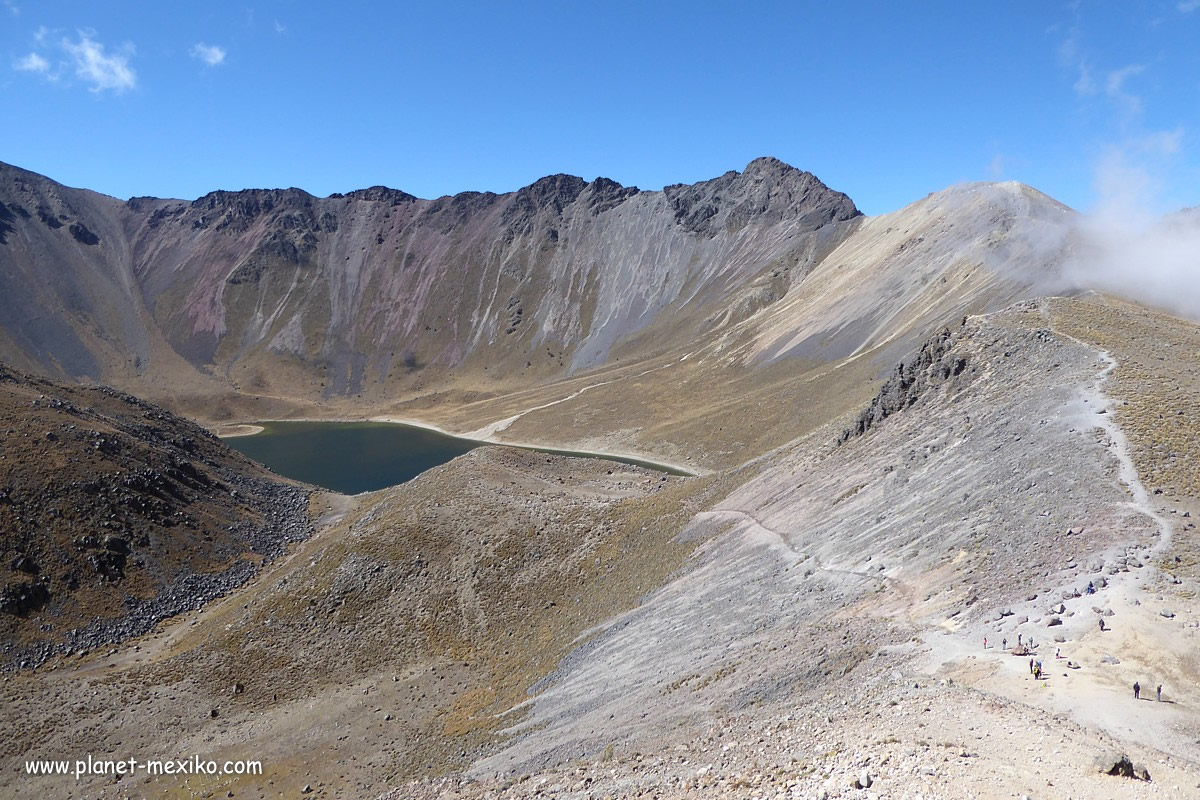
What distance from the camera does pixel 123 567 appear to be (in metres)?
46.2

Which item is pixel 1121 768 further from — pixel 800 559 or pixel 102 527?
pixel 102 527

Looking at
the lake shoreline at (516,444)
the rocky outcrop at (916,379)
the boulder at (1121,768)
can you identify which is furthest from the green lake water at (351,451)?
the boulder at (1121,768)

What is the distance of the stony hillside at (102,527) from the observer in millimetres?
41719

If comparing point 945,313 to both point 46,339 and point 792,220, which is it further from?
point 46,339

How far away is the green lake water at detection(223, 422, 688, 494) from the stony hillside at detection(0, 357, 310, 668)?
116ft

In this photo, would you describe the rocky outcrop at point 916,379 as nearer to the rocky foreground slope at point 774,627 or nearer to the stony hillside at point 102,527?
the rocky foreground slope at point 774,627

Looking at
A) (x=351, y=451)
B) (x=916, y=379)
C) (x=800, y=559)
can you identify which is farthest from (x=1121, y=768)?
(x=351, y=451)

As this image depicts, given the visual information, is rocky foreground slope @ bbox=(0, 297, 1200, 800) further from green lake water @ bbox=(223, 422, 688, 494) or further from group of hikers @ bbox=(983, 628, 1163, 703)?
green lake water @ bbox=(223, 422, 688, 494)

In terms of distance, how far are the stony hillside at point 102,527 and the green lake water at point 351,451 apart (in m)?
35.4

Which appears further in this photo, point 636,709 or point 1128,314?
point 1128,314

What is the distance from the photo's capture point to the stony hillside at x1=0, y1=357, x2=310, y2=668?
137 feet

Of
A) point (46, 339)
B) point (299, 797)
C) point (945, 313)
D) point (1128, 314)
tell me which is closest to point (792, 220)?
point (945, 313)

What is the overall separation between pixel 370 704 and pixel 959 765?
29.4 m

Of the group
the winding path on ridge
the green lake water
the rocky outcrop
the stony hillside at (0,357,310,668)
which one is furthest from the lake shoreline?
the stony hillside at (0,357,310,668)
